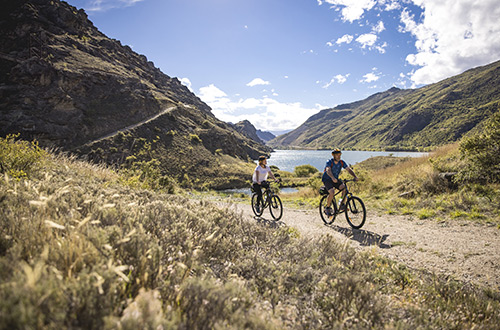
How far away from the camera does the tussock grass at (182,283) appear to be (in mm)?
1626

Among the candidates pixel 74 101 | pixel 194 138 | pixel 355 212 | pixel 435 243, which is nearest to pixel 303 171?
pixel 194 138

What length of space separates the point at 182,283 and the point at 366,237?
255 inches

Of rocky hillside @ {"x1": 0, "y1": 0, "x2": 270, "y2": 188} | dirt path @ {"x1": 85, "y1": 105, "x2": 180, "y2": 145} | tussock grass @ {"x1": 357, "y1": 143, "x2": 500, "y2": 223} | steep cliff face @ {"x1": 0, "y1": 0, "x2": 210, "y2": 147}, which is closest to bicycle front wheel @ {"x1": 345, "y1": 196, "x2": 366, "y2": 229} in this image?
tussock grass @ {"x1": 357, "y1": 143, "x2": 500, "y2": 223}

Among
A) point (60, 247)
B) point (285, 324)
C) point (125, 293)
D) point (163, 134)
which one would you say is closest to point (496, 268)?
A: point (285, 324)

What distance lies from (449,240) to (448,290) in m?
3.46

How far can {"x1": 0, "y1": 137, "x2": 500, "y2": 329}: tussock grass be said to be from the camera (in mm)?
1626

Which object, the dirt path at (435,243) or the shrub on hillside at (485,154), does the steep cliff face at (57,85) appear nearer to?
the dirt path at (435,243)

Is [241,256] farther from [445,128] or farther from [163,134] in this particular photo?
[445,128]

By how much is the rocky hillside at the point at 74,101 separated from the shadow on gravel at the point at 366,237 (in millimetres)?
38588

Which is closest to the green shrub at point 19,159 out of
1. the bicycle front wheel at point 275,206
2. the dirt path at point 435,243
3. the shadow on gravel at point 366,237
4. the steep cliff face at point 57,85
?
the dirt path at point 435,243

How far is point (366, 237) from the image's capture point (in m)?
7.07

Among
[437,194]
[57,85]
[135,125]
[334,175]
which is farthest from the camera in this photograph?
[135,125]

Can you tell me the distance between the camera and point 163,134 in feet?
163

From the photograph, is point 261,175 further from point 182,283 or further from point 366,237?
point 182,283
